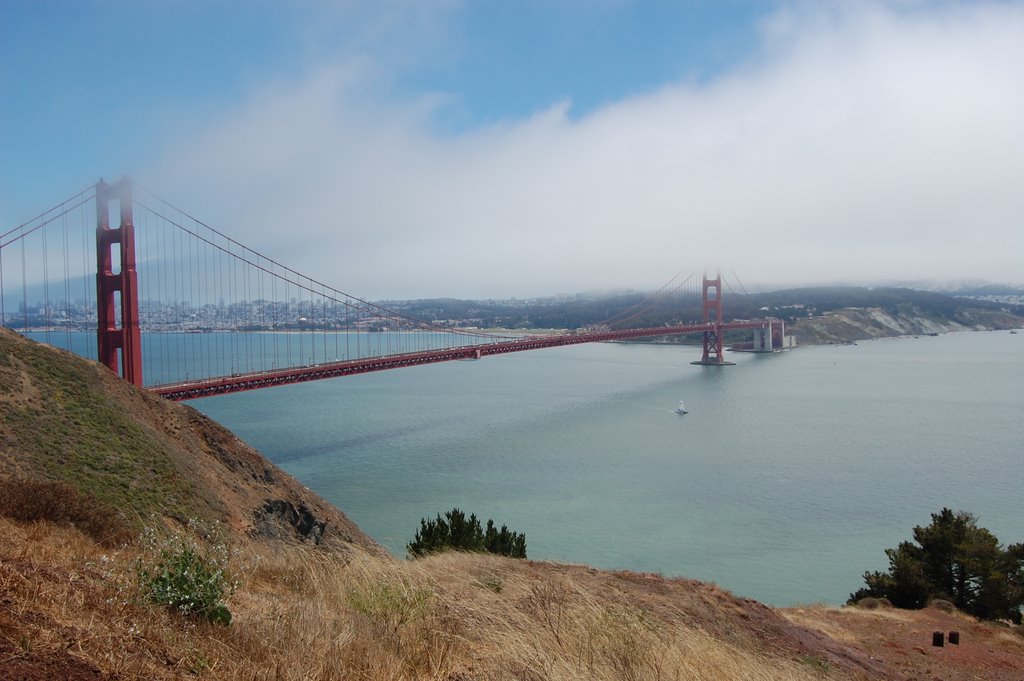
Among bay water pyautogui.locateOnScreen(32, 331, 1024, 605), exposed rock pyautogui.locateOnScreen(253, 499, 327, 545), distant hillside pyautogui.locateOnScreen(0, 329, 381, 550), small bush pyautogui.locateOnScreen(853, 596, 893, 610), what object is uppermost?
distant hillside pyautogui.locateOnScreen(0, 329, 381, 550)

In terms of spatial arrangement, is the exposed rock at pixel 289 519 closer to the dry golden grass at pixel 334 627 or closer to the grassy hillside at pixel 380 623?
the grassy hillside at pixel 380 623

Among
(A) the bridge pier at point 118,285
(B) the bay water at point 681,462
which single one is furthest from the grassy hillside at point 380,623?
(A) the bridge pier at point 118,285

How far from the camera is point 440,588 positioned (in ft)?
11.8

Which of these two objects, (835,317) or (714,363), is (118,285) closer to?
(714,363)

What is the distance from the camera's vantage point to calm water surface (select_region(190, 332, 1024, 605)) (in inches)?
553

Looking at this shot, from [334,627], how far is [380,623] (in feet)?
0.83

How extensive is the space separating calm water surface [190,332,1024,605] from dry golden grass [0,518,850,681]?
8763mm

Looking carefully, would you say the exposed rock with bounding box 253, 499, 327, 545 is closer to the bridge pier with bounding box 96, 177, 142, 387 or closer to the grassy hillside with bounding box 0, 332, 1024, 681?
the grassy hillside with bounding box 0, 332, 1024, 681

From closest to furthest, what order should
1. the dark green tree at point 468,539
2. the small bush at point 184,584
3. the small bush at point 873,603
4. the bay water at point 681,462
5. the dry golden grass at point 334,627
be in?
the dry golden grass at point 334,627
the small bush at point 184,584
the dark green tree at point 468,539
the small bush at point 873,603
the bay water at point 681,462

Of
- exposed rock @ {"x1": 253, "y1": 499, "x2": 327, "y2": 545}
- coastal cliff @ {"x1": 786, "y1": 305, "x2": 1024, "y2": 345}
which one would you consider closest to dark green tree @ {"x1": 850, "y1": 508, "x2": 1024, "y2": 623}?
exposed rock @ {"x1": 253, "y1": 499, "x2": 327, "y2": 545}

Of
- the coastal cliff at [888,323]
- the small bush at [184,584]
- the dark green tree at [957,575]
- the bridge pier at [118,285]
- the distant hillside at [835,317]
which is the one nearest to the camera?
the small bush at [184,584]

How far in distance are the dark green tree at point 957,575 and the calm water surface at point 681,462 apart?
6.10ft

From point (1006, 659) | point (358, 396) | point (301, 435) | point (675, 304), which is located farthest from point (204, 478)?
point (675, 304)

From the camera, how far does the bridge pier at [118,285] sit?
1752cm
